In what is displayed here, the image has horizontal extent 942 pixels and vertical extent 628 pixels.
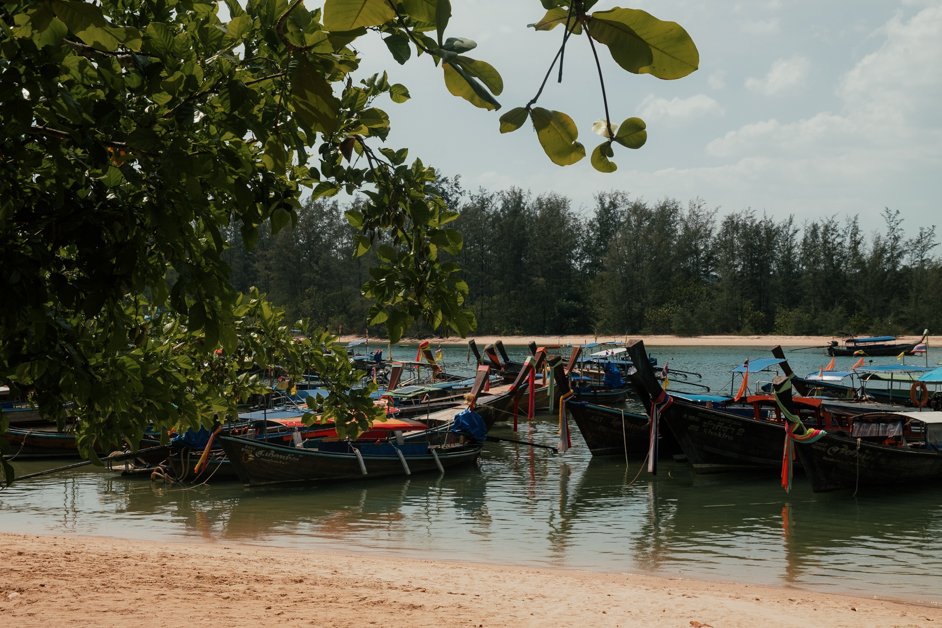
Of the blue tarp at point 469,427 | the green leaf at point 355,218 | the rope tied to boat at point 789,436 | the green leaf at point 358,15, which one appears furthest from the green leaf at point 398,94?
the blue tarp at point 469,427

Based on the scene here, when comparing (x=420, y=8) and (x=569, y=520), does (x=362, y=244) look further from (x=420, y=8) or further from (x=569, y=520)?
(x=569, y=520)

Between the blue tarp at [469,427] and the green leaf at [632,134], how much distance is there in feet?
54.4

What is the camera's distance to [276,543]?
11742 mm

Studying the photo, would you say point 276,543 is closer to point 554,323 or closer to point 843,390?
point 843,390

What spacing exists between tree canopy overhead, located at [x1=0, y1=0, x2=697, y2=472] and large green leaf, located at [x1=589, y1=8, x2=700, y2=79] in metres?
0.20

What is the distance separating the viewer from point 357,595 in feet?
24.1

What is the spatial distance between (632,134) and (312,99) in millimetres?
728

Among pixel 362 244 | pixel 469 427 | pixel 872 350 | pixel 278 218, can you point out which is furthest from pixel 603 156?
pixel 872 350

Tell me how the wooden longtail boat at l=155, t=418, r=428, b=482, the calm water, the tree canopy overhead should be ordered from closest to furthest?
the tree canopy overhead, the calm water, the wooden longtail boat at l=155, t=418, r=428, b=482

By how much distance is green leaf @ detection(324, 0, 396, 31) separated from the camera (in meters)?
1.36

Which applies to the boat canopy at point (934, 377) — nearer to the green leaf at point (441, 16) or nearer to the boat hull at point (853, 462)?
the boat hull at point (853, 462)

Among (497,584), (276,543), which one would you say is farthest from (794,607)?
(276,543)

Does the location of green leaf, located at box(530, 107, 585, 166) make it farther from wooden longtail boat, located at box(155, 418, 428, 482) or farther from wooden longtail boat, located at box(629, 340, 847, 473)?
wooden longtail boat, located at box(629, 340, 847, 473)

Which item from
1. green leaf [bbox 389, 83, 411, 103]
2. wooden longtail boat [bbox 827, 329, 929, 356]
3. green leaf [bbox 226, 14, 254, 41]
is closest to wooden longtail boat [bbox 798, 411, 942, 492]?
green leaf [bbox 389, 83, 411, 103]
